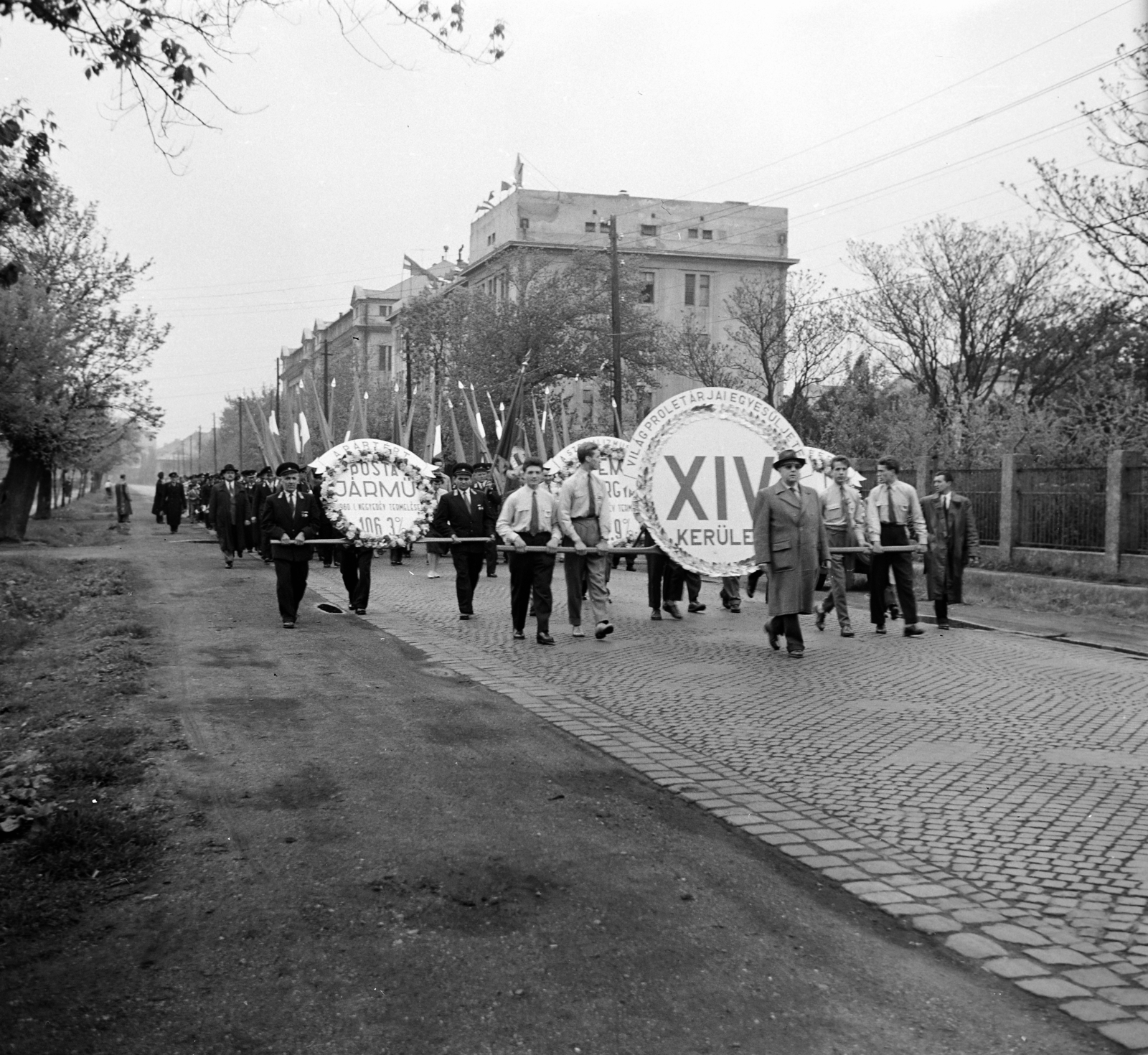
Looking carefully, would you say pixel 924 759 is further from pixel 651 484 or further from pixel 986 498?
pixel 986 498

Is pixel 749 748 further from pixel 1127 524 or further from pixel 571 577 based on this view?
pixel 1127 524

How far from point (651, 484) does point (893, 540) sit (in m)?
2.62

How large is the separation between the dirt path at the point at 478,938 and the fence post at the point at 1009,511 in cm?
1723

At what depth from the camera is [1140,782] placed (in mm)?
6871

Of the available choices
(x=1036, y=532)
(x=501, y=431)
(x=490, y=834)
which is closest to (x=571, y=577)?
(x=490, y=834)

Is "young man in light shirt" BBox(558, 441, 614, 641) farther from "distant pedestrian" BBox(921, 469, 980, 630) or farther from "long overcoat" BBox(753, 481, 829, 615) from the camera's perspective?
"distant pedestrian" BBox(921, 469, 980, 630)

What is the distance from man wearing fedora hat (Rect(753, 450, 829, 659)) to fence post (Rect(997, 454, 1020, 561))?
11.8m

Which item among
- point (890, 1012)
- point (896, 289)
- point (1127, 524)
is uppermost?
point (896, 289)

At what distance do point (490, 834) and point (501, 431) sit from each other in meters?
22.0

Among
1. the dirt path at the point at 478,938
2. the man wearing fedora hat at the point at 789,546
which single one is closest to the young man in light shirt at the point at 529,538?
the man wearing fedora hat at the point at 789,546

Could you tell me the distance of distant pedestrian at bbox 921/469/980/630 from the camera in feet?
46.7

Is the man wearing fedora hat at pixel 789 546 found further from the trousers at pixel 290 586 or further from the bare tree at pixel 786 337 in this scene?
the bare tree at pixel 786 337

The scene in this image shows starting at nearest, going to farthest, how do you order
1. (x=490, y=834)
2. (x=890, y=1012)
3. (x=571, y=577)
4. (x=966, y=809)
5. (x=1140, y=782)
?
(x=890, y=1012) < (x=490, y=834) < (x=966, y=809) < (x=1140, y=782) < (x=571, y=577)

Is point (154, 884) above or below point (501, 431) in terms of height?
below
